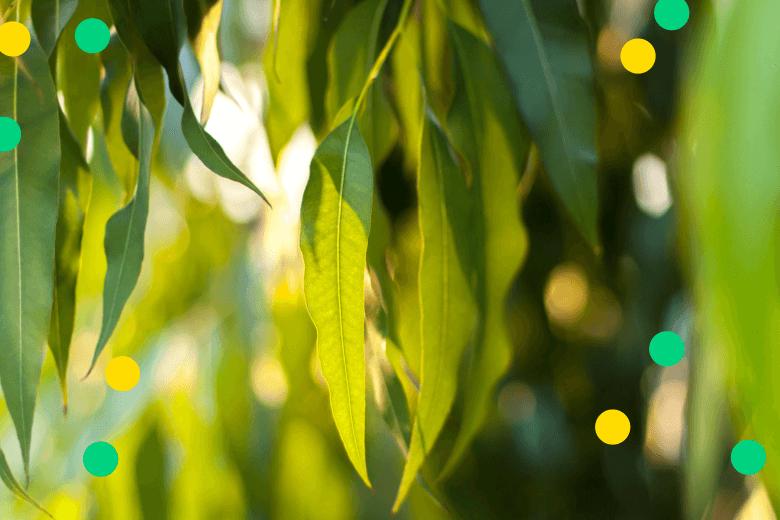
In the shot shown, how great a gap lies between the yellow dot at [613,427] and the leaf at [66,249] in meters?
0.42

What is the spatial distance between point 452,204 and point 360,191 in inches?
3.0

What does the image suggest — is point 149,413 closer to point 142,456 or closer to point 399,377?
point 142,456

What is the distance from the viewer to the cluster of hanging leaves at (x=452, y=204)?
235 mm

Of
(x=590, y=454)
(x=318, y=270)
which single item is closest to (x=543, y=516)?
(x=590, y=454)

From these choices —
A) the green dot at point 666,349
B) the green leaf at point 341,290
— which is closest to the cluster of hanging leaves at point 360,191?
the green leaf at point 341,290

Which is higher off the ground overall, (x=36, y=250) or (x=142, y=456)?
(x=36, y=250)

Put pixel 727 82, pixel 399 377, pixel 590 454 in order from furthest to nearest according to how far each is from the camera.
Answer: pixel 590 454
pixel 399 377
pixel 727 82

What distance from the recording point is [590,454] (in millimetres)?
459

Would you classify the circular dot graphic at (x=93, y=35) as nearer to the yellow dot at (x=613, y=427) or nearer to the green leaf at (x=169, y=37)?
the green leaf at (x=169, y=37)

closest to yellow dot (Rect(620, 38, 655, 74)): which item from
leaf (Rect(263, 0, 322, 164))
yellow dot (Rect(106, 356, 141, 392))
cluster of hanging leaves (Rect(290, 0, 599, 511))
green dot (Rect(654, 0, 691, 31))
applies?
green dot (Rect(654, 0, 691, 31))

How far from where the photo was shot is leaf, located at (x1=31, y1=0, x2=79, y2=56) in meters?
0.32

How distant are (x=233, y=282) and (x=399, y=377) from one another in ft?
0.88

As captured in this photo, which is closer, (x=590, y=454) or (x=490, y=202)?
(x=490, y=202)

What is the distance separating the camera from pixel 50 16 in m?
0.32
